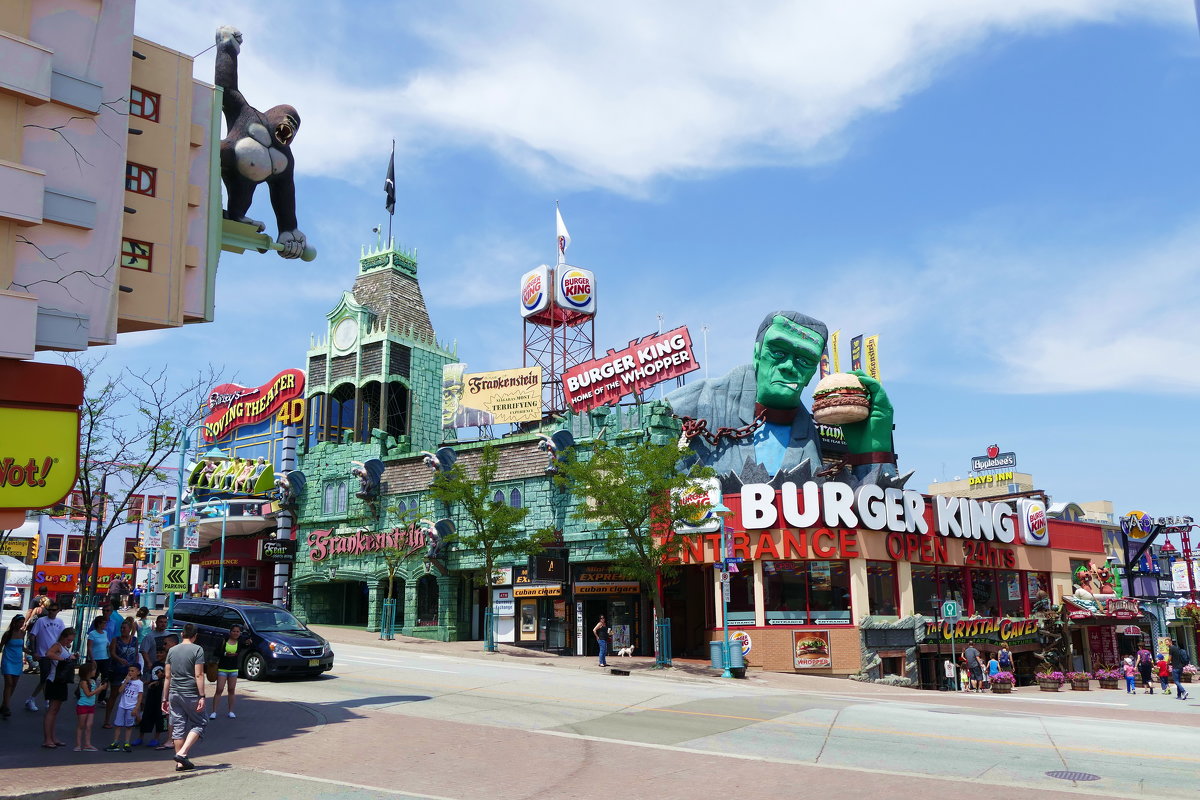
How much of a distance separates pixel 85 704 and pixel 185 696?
2.01 metres

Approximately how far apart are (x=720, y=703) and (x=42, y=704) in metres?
13.3

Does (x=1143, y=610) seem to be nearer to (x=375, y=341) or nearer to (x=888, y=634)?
(x=888, y=634)

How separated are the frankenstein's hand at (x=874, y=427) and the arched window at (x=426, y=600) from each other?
21322 millimetres

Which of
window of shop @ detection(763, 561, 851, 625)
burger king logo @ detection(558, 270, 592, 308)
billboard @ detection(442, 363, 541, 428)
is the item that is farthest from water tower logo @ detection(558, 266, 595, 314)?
window of shop @ detection(763, 561, 851, 625)

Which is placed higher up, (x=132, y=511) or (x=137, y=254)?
(x=137, y=254)

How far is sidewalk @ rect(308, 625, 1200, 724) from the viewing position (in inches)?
892

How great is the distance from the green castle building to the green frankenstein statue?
9.77 ft

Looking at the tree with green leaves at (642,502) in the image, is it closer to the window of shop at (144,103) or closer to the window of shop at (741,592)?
the window of shop at (741,592)

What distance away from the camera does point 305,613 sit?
51.6 m

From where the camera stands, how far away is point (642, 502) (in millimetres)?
32625

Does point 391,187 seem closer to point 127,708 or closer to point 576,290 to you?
point 576,290

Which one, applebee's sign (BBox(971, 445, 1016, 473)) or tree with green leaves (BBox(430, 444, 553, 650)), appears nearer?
tree with green leaves (BBox(430, 444, 553, 650))

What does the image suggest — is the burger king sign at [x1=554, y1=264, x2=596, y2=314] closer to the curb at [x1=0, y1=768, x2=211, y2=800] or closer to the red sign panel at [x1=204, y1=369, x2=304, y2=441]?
the red sign panel at [x1=204, y1=369, x2=304, y2=441]

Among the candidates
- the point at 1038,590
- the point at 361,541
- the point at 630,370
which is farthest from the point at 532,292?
the point at 1038,590
